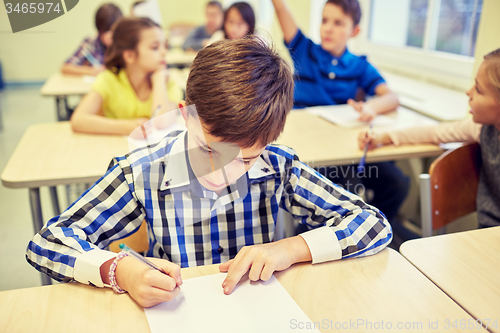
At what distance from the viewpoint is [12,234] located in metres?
2.12

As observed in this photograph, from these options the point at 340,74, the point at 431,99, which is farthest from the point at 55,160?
the point at 431,99

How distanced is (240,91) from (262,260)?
0.29 m

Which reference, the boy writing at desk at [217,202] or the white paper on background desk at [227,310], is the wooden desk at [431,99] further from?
the white paper on background desk at [227,310]

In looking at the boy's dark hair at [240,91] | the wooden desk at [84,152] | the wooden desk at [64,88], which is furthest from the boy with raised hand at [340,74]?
the wooden desk at [64,88]

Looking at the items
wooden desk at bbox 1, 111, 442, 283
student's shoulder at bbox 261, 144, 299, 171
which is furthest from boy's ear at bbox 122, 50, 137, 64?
student's shoulder at bbox 261, 144, 299, 171

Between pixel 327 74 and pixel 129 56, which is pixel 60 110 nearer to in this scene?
pixel 129 56

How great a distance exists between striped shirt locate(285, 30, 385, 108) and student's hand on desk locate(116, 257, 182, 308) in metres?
1.48

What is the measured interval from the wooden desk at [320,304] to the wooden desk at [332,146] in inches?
23.4

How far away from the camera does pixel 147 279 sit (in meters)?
0.63

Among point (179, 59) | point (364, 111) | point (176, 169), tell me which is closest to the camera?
point (176, 169)

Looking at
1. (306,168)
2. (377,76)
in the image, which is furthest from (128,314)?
(377,76)

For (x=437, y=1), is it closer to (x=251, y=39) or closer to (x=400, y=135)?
(x=400, y=135)

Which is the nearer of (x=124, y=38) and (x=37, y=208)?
(x=37, y=208)

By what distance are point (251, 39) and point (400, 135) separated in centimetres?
91
